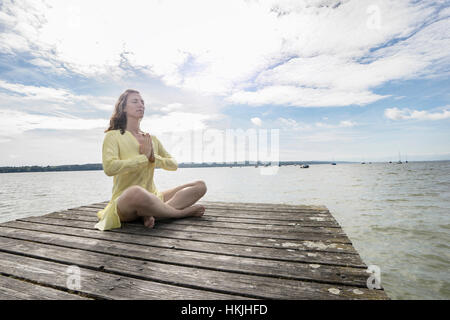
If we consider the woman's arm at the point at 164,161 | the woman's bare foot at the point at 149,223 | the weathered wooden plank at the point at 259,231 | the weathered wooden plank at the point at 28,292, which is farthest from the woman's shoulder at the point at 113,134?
the weathered wooden plank at the point at 28,292

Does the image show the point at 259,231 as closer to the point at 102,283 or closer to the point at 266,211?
the point at 266,211

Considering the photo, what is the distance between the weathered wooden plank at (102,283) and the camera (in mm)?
1650

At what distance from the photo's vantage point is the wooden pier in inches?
66.8

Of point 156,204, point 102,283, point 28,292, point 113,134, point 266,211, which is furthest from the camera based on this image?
point 266,211

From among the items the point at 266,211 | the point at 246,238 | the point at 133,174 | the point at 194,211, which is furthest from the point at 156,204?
the point at 266,211

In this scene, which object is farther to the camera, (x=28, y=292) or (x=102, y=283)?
(x=102, y=283)

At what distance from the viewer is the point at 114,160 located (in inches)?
126

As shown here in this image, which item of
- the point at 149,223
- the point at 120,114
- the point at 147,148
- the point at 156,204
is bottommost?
the point at 149,223

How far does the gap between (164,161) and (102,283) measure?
226 centimetres

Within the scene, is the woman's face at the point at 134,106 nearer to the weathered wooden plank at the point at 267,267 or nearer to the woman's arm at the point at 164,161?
Result: the woman's arm at the point at 164,161

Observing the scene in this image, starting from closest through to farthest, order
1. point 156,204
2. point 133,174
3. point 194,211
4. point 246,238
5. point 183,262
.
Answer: point 183,262, point 246,238, point 156,204, point 133,174, point 194,211

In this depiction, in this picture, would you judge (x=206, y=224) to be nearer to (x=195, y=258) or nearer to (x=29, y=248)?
(x=195, y=258)

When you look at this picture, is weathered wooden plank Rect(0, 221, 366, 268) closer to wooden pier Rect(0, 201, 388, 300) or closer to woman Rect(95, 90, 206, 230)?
wooden pier Rect(0, 201, 388, 300)

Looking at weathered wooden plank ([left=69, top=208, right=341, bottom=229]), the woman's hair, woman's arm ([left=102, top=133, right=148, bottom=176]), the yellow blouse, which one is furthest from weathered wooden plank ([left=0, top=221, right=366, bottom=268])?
the woman's hair
